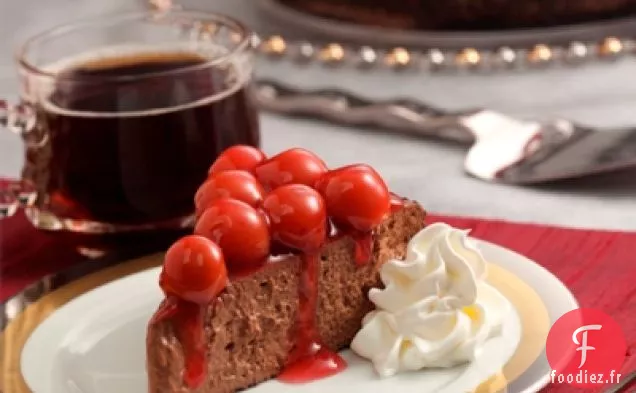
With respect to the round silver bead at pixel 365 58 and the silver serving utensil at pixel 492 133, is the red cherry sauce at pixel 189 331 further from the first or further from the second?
the round silver bead at pixel 365 58

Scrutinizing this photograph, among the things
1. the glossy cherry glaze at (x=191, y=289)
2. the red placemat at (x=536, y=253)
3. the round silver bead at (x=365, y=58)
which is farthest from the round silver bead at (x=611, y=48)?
the glossy cherry glaze at (x=191, y=289)

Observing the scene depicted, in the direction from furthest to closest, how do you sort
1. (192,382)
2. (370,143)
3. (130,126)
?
1. (370,143)
2. (130,126)
3. (192,382)

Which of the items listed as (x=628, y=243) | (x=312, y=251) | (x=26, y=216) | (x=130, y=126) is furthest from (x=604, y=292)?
(x=26, y=216)

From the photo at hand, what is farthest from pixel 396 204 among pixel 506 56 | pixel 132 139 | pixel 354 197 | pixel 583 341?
pixel 506 56

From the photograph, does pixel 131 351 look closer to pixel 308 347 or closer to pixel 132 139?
pixel 308 347

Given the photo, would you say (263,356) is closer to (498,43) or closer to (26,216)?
(26,216)

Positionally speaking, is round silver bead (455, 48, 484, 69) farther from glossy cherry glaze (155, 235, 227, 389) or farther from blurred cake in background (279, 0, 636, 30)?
glossy cherry glaze (155, 235, 227, 389)
